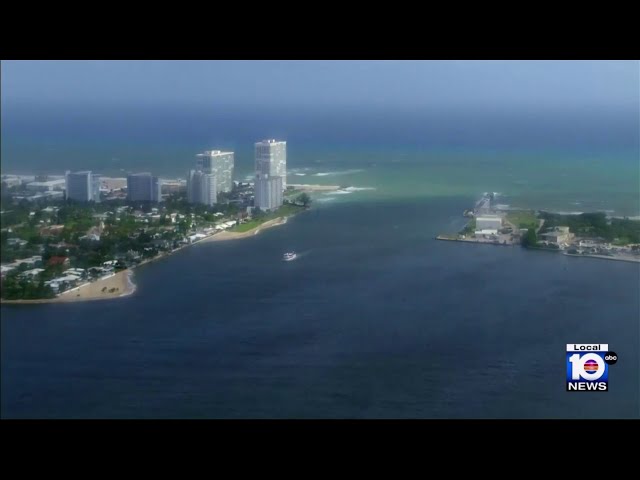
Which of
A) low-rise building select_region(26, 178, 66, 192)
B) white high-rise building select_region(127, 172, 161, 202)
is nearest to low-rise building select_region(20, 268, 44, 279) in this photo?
low-rise building select_region(26, 178, 66, 192)

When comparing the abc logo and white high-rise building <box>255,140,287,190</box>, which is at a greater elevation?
white high-rise building <box>255,140,287,190</box>

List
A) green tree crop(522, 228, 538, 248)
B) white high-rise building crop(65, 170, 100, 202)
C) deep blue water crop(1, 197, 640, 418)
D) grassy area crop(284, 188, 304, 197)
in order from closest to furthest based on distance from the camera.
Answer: deep blue water crop(1, 197, 640, 418) < white high-rise building crop(65, 170, 100, 202) < green tree crop(522, 228, 538, 248) < grassy area crop(284, 188, 304, 197)

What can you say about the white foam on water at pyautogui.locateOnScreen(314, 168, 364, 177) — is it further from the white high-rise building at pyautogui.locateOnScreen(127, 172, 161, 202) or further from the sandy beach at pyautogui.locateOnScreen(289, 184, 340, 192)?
the white high-rise building at pyautogui.locateOnScreen(127, 172, 161, 202)

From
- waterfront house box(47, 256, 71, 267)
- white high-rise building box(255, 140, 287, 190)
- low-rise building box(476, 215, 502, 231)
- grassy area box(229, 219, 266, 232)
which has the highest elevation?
white high-rise building box(255, 140, 287, 190)

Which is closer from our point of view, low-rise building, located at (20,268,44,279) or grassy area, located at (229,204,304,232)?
low-rise building, located at (20,268,44,279)

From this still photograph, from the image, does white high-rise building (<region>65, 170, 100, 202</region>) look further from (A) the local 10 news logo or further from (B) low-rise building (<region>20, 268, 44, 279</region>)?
(A) the local 10 news logo

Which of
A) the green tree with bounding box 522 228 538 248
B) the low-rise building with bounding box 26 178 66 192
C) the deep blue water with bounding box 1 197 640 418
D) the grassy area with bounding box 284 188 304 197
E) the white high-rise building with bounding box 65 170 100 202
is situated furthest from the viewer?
the grassy area with bounding box 284 188 304 197
